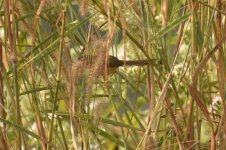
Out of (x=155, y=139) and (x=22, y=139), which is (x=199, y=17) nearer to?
(x=155, y=139)

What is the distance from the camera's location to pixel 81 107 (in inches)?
34.6

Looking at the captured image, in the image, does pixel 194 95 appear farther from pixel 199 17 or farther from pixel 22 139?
pixel 22 139

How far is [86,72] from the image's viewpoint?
836mm

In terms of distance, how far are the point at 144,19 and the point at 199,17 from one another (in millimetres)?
101

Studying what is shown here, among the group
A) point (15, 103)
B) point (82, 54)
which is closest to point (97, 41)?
point (82, 54)

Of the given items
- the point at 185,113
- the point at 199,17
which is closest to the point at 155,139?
the point at 185,113

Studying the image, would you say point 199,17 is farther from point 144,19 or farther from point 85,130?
point 85,130

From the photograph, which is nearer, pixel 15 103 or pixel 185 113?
pixel 15 103

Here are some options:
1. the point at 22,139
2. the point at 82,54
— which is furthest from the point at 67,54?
the point at 22,139

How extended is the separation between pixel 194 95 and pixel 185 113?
0.16m

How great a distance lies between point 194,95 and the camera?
82cm

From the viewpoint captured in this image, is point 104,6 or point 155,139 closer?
point 104,6

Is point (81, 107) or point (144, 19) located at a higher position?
point (144, 19)

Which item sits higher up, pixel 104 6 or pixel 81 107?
pixel 104 6
